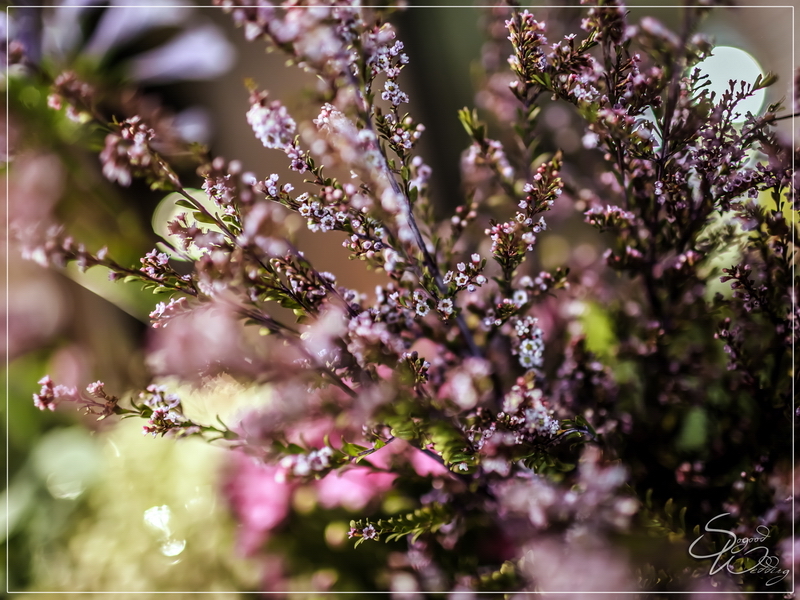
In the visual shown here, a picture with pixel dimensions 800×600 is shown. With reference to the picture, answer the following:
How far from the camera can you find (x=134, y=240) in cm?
65

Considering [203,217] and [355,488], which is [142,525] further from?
[203,217]

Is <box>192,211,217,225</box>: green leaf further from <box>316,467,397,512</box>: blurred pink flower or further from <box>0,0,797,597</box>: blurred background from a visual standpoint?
<box>316,467,397,512</box>: blurred pink flower

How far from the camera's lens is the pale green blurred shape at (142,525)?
23.6 inches

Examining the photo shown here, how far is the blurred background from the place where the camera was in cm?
59

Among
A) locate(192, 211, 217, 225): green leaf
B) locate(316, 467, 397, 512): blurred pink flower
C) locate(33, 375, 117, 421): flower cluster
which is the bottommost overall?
locate(316, 467, 397, 512): blurred pink flower

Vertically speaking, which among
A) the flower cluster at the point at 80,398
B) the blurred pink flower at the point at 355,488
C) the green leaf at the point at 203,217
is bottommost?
the blurred pink flower at the point at 355,488

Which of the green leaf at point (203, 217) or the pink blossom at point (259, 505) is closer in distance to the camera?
the green leaf at point (203, 217)

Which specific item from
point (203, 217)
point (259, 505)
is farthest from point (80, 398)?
point (259, 505)

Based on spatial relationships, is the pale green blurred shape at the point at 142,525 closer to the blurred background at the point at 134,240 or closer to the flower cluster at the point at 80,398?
the blurred background at the point at 134,240

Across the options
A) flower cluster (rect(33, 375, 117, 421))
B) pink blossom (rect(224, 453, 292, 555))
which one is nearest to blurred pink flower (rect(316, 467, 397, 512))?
pink blossom (rect(224, 453, 292, 555))

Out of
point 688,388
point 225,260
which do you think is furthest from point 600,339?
point 225,260

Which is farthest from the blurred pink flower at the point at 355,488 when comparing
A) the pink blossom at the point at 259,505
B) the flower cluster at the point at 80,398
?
the flower cluster at the point at 80,398

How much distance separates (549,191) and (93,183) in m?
0.81

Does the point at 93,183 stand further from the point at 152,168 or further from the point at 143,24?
the point at 152,168
